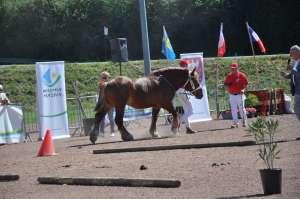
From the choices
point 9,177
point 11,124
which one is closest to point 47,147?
point 9,177

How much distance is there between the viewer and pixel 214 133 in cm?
2033

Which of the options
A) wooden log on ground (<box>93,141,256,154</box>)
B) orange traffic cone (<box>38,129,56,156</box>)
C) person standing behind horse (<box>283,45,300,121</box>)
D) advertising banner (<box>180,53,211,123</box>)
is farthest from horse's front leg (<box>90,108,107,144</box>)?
person standing behind horse (<box>283,45,300,121</box>)

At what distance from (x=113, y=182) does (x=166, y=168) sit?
180 centimetres

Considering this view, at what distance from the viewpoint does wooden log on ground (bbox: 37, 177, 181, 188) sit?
10.8m

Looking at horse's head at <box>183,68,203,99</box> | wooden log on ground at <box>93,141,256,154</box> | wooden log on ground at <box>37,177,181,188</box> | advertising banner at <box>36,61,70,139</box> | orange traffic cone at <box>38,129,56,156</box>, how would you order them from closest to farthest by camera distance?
wooden log on ground at <box>37,177,181,188</box> → wooden log on ground at <box>93,141,256,154</box> → orange traffic cone at <box>38,129,56,156</box> → horse's head at <box>183,68,203,99</box> → advertising banner at <box>36,61,70,139</box>

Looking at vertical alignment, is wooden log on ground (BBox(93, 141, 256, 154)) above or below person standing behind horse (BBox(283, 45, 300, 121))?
below

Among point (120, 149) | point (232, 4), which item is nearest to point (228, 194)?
point (120, 149)

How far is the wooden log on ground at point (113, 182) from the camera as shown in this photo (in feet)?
35.3

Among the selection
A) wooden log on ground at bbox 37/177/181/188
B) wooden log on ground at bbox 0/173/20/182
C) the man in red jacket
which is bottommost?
wooden log on ground at bbox 0/173/20/182

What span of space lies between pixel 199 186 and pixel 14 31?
160 ft

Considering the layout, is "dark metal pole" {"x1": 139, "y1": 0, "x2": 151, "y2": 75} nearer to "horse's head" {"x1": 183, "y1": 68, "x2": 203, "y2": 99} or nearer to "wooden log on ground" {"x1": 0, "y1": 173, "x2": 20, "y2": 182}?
"horse's head" {"x1": 183, "y1": 68, "x2": 203, "y2": 99}

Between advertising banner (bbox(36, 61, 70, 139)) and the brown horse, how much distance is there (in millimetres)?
3614

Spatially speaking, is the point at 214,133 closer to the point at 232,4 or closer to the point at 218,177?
the point at 218,177

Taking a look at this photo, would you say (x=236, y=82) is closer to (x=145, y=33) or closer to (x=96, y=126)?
(x=96, y=126)
